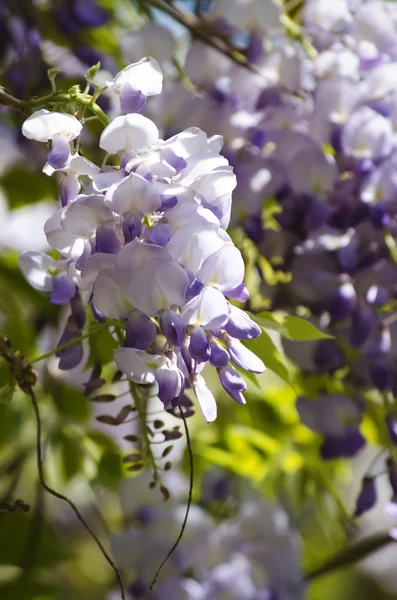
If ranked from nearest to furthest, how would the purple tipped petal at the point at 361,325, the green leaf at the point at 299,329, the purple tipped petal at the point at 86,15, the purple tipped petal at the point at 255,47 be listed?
the green leaf at the point at 299,329 → the purple tipped petal at the point at 361,325 → the purple tipped petal at the point at 255,47 → the purple tipped petal at the point at 86,15

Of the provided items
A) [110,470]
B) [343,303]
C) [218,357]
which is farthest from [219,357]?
[110,470]

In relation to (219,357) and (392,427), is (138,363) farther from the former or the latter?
(392,427)

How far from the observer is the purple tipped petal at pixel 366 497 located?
697 mm

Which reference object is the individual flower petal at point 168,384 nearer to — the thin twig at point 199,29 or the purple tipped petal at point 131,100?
the purple tipped petal at point 131,100

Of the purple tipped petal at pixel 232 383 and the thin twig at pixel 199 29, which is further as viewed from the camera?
the thin twig at pixel 199 29

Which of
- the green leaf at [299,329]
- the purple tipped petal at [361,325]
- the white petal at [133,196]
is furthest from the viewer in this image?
the purple tipped petal at [361,325]

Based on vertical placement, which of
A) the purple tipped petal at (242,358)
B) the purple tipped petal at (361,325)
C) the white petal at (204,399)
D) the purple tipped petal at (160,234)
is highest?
the purple tipped petal at (160,234)

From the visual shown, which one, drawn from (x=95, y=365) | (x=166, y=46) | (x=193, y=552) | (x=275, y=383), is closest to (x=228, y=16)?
(x=166, y=46)

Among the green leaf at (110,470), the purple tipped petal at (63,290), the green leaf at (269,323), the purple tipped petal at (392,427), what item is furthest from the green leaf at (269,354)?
the green leaf at (110,470)

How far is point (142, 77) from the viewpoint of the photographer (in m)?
0.42

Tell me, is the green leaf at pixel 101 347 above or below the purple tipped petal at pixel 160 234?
below

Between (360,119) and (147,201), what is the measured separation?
0.35 meters

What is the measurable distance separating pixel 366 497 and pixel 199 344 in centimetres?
37

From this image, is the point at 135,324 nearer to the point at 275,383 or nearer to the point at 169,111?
the point at 169,111
